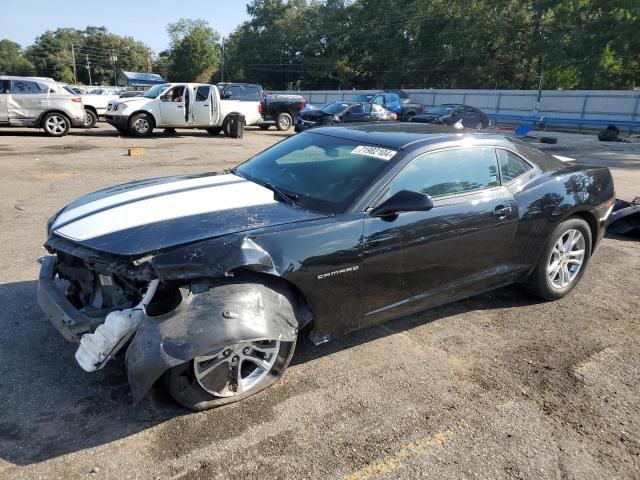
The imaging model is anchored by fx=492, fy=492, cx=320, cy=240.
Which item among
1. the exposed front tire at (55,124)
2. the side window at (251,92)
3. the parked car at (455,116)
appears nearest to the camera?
the exposed front tire at (55,124)

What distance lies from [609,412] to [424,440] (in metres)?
1.21

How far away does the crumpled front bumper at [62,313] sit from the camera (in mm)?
2727

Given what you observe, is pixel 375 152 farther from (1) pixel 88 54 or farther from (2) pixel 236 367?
(1) pixel 88 54

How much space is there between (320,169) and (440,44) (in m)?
57.0

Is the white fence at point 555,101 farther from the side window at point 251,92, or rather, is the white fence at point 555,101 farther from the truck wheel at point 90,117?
the truck wheel at point 90,117

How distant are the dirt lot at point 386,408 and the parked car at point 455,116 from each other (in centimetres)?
1815

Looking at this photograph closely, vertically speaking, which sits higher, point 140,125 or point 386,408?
point 140,125

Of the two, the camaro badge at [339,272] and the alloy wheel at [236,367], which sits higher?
the camaro badge at [339,272]

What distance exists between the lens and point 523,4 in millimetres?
47438

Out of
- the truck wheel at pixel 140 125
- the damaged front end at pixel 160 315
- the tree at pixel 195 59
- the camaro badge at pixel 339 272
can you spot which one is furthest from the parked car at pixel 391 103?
the tree at pixel 195 59

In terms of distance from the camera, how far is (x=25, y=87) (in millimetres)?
14648

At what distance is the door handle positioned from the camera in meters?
3.80

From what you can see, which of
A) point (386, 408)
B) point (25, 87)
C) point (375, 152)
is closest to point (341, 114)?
point (25, 87)

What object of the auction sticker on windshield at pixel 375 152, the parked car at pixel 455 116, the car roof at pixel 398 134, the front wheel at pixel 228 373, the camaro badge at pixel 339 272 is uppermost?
the car roof at pixel 398 134
